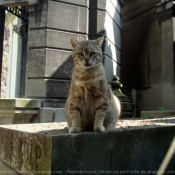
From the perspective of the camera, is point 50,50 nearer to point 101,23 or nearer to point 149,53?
point 101,23

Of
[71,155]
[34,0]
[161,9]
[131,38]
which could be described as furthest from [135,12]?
[71,155]

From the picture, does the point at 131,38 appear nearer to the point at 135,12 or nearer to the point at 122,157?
the point at 135,12

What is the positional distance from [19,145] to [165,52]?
7.08 m

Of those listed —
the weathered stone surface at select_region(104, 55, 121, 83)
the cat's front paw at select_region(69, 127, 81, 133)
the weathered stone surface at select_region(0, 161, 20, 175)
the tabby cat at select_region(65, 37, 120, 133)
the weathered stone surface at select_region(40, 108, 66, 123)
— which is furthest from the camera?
the weathered stone surface at select_region(104, 55, 121, 83)

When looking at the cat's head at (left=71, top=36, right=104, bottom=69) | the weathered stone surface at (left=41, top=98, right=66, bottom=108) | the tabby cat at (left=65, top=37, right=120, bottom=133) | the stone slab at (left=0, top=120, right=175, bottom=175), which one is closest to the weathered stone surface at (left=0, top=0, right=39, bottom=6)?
the weathered stone surface at (left=41, top=98, right=66, bottom=108)

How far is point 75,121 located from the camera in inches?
115

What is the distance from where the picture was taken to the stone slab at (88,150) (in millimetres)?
2428

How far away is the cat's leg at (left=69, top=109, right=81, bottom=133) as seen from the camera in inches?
111

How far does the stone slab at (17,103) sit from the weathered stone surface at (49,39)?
5.90ft

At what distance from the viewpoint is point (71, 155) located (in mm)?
2484

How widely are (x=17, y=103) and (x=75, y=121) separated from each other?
10.6ft

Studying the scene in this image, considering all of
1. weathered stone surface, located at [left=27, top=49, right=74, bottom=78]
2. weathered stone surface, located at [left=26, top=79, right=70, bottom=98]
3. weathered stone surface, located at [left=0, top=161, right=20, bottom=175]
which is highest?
weathered stone surface, located at [left=27, top=49, right=74, bottom=78]

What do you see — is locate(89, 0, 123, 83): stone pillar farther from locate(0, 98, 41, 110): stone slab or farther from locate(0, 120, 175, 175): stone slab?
locate(0, 120, 175, 175): stone slab

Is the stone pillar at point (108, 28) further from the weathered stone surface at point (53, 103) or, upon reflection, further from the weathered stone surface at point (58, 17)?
the weathered stone surface at point (53, 103)
